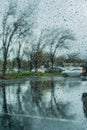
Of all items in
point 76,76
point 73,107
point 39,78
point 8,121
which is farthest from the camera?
point 39,78

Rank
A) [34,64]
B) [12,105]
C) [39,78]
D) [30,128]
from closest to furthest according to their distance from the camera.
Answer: [30,128] < [12,105] < [34,64] < [39,78]

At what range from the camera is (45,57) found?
20766 mm

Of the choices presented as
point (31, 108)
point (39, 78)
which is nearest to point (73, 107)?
point (31, 108)

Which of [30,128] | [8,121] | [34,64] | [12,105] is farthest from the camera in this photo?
[34,64]

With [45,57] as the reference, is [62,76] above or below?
below

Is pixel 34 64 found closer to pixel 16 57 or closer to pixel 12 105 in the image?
pixel 16 57

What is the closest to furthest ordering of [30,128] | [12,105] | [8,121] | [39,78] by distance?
[30,128]
[8,121]
[12,105]
[39,78]

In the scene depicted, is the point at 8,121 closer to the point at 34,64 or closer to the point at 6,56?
the point at 6,56

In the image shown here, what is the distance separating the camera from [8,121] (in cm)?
837

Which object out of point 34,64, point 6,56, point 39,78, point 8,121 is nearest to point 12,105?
point 8,121

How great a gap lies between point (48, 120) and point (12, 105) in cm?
333

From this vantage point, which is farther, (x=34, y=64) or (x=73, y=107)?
(x=34, y=64)

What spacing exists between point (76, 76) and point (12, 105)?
13.6 m

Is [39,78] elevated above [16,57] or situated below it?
below
